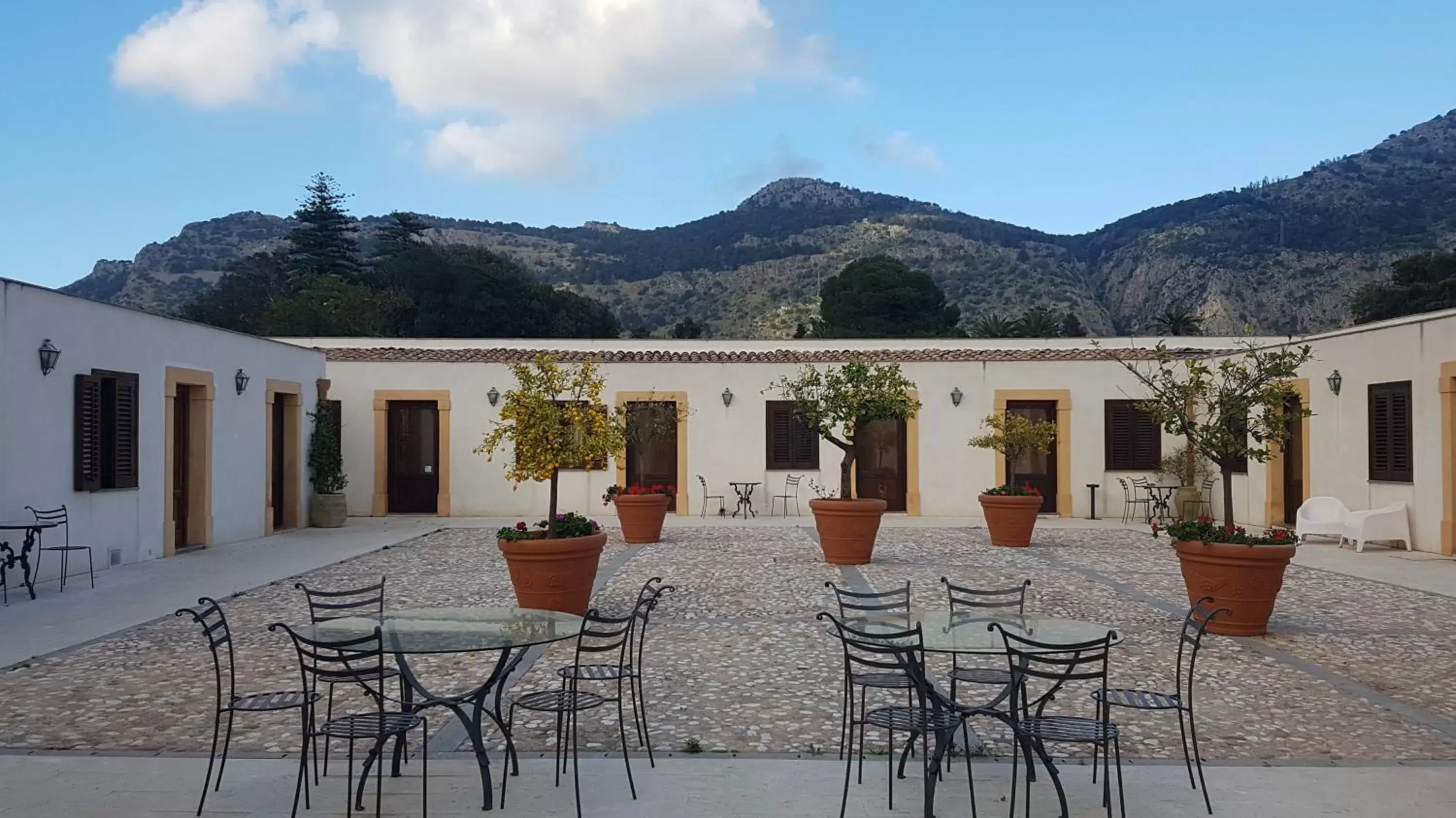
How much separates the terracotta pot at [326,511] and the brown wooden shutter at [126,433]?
434 cm

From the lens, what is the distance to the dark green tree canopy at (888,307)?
3481cm

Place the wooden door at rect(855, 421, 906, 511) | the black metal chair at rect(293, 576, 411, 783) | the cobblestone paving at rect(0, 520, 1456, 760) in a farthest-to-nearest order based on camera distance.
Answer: the wooden door at rect(855, 421, 906, 511) < the cobblestone paving at rect(0, 520, 1456, 760) < the black metal chair at rect(293, 576, 411, 783)

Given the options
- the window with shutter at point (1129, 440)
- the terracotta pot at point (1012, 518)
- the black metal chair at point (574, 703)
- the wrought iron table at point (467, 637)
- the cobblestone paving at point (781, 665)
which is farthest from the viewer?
the window with shutter at point (1129, 440)

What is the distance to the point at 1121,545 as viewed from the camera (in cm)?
1290

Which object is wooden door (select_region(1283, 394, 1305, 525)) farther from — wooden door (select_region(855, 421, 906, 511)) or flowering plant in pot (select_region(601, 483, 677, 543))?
flowering plant in pot (select_region(601, 483, 677, 543))

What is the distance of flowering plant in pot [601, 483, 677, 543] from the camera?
42.5 feet

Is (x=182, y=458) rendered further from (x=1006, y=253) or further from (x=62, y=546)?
(x=1006, y=253)

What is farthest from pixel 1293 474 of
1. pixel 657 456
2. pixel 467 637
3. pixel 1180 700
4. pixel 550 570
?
pixel 467 637

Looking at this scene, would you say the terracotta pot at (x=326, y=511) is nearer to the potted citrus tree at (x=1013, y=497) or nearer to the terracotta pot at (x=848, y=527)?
the terracotta pot at (x=848, y=527)

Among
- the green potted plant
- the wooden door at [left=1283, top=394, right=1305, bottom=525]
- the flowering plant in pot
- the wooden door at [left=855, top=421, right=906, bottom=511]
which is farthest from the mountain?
the flowering plant in pot

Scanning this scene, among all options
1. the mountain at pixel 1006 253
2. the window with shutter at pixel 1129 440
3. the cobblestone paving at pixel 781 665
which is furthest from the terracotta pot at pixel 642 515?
the mountain at pixel 1006 253

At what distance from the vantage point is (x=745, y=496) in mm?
16969

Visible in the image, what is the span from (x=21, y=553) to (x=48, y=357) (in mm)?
1849

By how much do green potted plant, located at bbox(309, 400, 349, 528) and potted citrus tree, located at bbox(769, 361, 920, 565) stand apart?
801 centimetres
